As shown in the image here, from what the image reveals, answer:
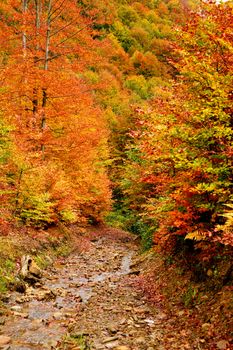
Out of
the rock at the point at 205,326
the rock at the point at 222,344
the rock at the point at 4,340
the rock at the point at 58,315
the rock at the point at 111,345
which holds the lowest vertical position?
the rock at the point at 58,315

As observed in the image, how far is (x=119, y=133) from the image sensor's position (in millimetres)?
37406

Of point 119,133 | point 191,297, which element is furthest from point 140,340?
point 119,133

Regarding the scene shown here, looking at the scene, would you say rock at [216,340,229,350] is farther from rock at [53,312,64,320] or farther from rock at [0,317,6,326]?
rock at [0,317,6,326]

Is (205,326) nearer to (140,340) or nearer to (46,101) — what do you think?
(140,340)

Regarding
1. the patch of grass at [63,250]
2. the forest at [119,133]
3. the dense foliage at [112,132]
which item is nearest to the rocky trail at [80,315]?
the forest at [119,133]

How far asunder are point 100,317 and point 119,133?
29965mm

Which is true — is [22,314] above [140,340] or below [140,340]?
below

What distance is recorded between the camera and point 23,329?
752cm

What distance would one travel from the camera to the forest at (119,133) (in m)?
7.49

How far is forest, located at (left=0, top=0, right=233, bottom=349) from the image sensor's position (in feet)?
24.6

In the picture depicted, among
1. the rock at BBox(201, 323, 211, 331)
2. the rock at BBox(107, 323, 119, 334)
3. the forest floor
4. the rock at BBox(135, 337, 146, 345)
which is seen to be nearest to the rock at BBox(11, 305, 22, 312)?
the forest floor

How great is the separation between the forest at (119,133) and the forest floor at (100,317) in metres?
1.30

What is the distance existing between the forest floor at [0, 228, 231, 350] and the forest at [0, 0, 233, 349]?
4.27ft

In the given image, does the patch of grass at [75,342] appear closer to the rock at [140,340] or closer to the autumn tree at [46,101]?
the rock at [140,340]
